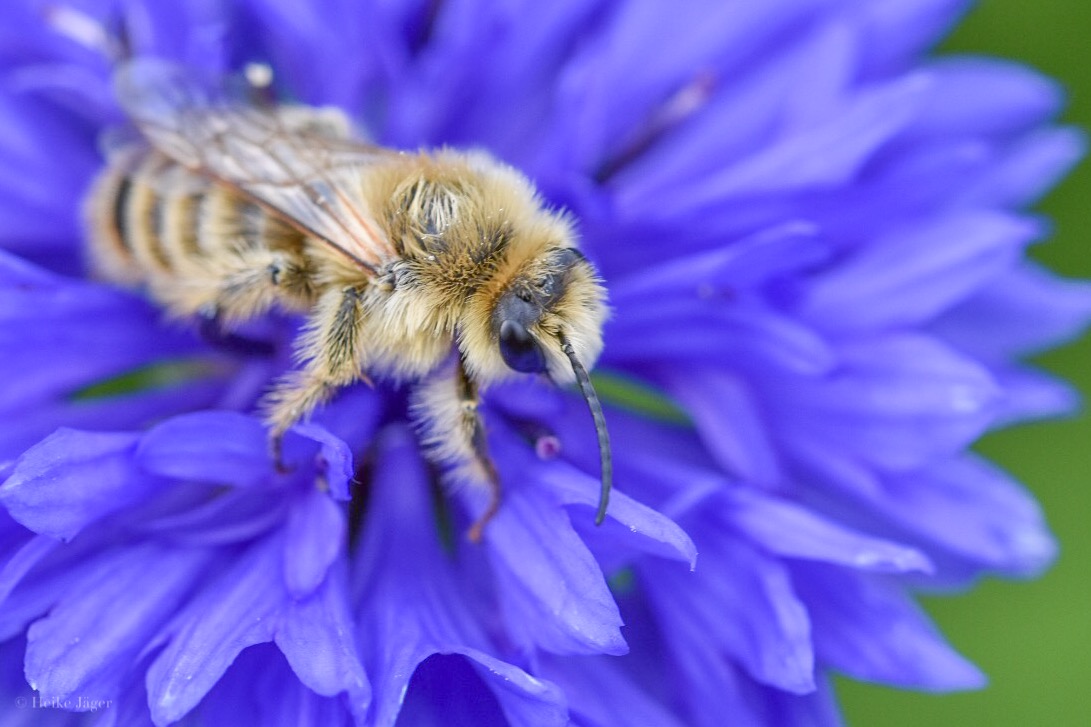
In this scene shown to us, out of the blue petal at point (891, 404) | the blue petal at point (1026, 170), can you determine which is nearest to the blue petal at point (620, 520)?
the blue petal at point (891, 404)

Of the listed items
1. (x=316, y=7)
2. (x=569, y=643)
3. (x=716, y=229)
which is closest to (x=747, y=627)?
(x=569, y=643)

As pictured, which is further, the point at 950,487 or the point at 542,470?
the point at 950,487

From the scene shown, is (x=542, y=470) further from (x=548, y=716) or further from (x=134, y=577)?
(x=134, y=577)

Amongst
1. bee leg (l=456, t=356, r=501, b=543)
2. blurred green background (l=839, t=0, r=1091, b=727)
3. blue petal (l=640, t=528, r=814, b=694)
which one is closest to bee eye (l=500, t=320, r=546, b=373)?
bee leg (l=456, t=356, r=501, b=543)

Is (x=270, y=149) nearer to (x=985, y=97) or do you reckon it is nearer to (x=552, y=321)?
(x=552, y=321)

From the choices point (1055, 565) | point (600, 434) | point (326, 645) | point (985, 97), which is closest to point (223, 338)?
point (326, 645)

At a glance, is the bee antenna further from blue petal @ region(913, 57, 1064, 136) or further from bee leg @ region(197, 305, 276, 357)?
blue petal @ region(913, 57, 1064, 136)

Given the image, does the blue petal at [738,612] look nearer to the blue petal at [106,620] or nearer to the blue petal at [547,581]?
the blue petal at [547,581]
